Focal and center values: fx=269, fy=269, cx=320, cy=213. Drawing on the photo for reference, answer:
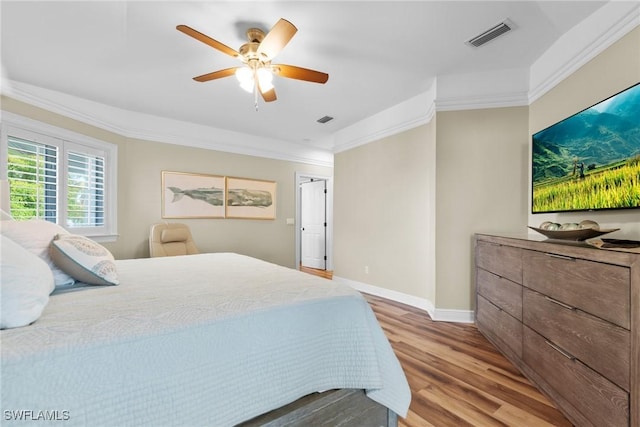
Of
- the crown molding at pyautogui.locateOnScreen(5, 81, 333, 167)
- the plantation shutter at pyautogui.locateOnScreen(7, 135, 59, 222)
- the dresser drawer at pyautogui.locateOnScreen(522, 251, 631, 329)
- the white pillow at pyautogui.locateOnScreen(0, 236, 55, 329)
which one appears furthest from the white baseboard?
the plantation shutter at pyautogui.locateOnScreen(7, 135, 59, 222)

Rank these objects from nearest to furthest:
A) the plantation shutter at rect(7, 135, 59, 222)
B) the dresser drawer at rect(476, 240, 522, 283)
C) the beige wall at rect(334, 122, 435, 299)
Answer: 1. the dresser drawer at rect(476, 240, 522, 283)
2. the plantation shutter at rect(7, 135, 59, 222)
3. the beige wall at rect(334, 122, 435, 299)

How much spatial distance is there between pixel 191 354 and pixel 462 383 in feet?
5.86

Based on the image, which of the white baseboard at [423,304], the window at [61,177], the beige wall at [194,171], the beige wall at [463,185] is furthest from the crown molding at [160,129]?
the white baseboard at [423,304]

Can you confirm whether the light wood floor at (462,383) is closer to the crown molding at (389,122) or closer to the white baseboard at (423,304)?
the white baseboard at (423,304)

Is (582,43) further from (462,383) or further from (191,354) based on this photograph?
(191,354)

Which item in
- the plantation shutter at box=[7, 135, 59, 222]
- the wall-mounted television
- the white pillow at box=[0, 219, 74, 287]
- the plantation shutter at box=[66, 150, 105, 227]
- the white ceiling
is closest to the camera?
the white pillow at box=[0, 219, 74, 287]

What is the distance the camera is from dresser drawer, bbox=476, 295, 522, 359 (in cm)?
196

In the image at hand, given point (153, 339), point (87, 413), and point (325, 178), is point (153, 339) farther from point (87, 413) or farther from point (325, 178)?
point (325, 178)

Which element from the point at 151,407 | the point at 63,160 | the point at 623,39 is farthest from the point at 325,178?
the point at 151,407

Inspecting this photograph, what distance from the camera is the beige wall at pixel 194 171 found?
359 cm

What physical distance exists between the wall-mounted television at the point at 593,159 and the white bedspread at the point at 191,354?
5.63 feet

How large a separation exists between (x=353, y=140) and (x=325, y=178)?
1.58 m

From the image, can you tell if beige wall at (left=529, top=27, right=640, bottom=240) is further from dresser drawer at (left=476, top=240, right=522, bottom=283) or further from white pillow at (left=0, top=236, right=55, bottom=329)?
white pillow at (left=0, top=236, right=55, bottom=329)

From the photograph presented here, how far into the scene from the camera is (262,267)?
2.02m
